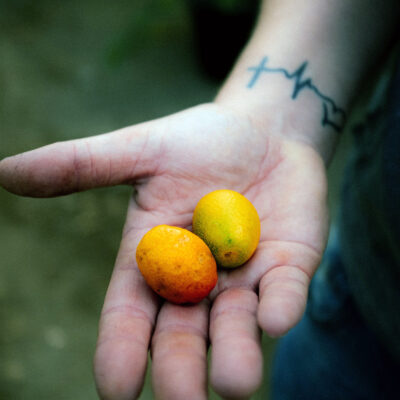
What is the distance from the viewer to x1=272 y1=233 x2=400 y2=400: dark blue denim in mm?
1905

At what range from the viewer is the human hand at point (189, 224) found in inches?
48.4

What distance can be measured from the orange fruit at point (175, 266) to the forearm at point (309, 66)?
0.73 metres

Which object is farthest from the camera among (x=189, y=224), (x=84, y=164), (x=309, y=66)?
(x=309, y=66)

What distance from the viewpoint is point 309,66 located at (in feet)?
6.63

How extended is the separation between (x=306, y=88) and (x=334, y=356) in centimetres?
130

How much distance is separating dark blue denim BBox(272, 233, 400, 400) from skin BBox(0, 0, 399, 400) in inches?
22.3

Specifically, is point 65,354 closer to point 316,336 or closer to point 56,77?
A: point 316,336

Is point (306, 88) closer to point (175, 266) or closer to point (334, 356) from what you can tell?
point (175, 266)

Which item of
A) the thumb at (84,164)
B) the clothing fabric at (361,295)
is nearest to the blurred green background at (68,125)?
the clothing fabric at (361,295)

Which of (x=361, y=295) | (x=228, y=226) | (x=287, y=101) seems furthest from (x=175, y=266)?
(x=287, y=101)

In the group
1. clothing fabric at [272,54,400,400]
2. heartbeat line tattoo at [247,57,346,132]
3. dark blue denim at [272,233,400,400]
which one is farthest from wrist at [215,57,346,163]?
dark blue denim at [272,233,400,400]

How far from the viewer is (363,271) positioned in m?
1.81

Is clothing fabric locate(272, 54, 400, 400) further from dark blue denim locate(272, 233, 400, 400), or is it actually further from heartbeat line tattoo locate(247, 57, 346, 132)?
heartbeat line tattoo locate(247, 57, 346, 132)

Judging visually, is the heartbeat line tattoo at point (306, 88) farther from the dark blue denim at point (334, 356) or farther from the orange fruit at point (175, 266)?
the orange fruit at point (175, 266)
